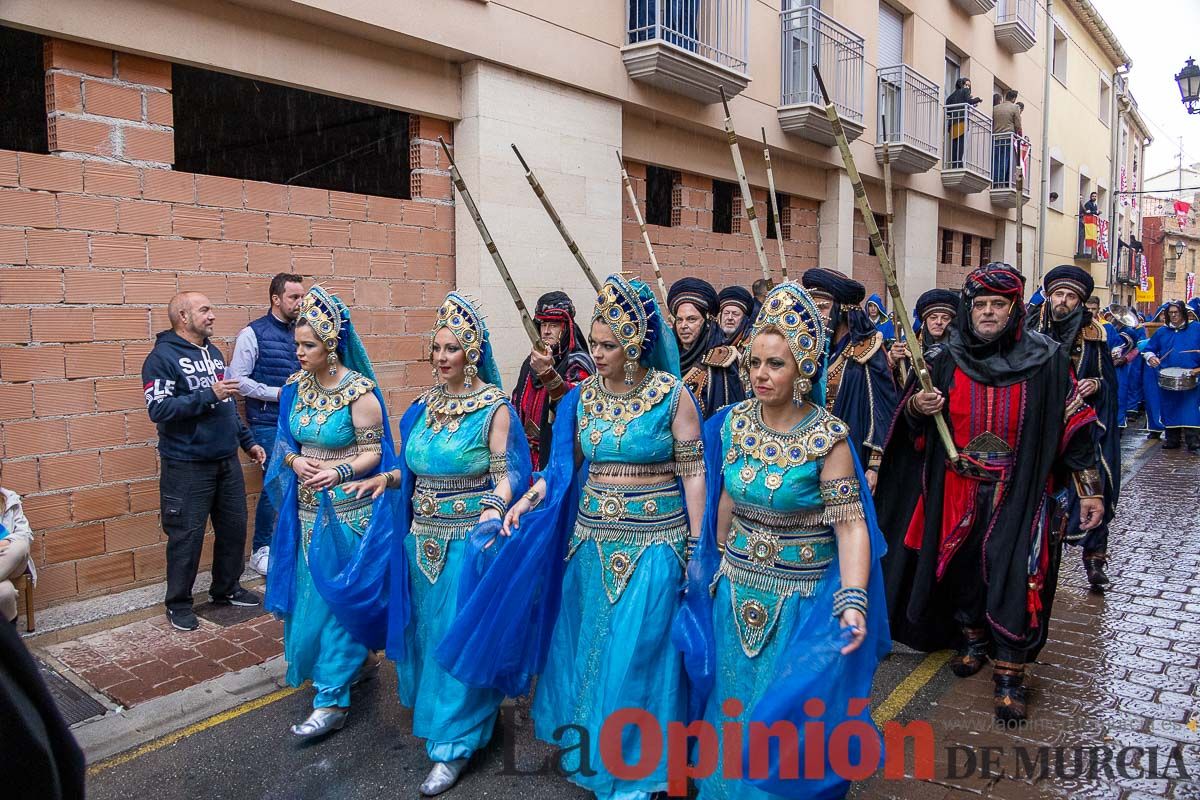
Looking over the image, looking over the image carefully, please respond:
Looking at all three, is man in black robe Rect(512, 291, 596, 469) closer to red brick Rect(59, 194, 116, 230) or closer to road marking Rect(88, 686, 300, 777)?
road marking Rect(88, 686, 300, 777)

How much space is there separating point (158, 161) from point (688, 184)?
662 cm

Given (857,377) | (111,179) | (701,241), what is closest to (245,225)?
(111,179)

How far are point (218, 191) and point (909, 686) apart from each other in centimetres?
573

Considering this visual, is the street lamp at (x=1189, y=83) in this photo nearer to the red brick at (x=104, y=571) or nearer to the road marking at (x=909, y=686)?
the road marking at (x=909, y=686)

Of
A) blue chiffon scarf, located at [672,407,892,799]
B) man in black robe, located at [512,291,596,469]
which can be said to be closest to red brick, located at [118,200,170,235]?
man in black robe, located at [512,291,596,469]

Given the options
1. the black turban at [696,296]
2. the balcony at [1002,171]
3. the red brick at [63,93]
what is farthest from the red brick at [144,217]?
Answer: the balcony at [1002,171]

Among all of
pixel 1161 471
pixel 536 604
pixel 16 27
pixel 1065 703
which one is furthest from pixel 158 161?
pixel 1161 471

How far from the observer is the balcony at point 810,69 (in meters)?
12.3

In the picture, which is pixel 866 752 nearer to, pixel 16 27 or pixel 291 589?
pixel 291 589

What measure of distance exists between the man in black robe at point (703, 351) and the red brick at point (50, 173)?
13.3ft

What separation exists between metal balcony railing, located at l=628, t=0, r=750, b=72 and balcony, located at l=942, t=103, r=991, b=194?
7905 mm

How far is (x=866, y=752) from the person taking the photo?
123 inches

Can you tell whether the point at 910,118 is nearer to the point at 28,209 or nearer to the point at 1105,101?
the point at 28,209

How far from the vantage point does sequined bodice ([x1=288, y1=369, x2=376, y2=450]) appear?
4363 mm
